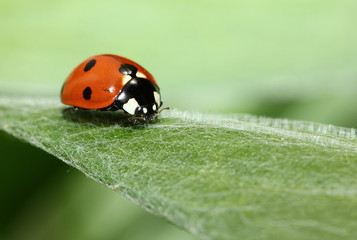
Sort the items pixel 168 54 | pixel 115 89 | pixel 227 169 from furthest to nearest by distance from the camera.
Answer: pixel 168 54 → pixel 115 89 → pixel 227 169

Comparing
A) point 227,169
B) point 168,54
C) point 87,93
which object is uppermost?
point 168,54

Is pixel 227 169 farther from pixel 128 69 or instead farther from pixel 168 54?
pixel 168 54

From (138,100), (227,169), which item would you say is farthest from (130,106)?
(227,169)

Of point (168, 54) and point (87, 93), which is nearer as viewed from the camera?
point (87, 93)

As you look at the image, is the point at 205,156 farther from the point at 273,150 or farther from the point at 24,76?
the point at 24,76

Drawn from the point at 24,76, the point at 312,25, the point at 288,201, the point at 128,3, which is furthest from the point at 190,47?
the point at 288,201

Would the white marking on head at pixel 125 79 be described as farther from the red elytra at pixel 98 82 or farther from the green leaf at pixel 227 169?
the green leaf at pixel 227 169
